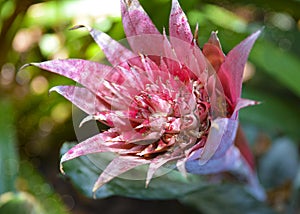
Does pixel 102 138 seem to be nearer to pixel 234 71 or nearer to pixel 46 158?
pixel 234 71

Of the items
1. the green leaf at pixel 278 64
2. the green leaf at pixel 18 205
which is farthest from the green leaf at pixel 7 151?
the green leaf at pixel 278 64

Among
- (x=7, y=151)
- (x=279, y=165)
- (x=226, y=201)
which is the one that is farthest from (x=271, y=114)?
(x=7, y=151)

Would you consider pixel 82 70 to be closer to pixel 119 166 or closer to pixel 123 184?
pixel 119 166

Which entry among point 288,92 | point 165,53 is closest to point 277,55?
point 288,92

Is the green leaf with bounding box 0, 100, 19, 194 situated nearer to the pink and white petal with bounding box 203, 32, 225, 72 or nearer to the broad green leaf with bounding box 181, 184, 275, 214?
the broad green leaf with bounding box 181, 184, 275, 214

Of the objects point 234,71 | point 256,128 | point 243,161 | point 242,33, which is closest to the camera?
point 234,71

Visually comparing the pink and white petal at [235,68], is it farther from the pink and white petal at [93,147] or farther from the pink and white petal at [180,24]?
the pink and white petal at [93,147]
